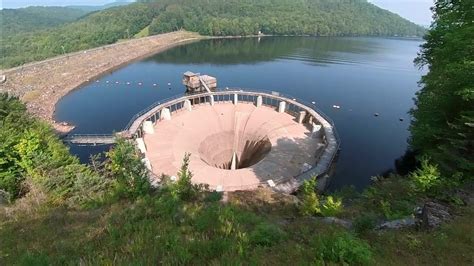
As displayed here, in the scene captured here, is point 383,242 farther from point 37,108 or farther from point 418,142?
point 37,108

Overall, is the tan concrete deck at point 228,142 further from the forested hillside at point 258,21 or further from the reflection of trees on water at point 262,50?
the forested hillside at point 258,21

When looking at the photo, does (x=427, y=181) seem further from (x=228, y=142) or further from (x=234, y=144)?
(x=228, y=142)

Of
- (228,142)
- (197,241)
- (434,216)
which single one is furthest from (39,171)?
(228,142)

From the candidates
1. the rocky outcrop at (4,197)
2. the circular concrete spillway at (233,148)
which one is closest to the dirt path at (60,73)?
the circular concrete spillway at (233,148)

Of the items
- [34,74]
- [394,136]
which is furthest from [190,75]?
[34,74]

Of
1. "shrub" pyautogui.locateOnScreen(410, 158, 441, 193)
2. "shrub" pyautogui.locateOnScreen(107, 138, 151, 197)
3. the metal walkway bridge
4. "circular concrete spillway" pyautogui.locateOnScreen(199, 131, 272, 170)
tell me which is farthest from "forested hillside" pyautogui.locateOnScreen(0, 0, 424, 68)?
"shrub" pyautogui.locateOnScreen(410, 158, 441, 193)

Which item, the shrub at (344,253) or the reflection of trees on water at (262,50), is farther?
the reflection of trees on water at (262,50)

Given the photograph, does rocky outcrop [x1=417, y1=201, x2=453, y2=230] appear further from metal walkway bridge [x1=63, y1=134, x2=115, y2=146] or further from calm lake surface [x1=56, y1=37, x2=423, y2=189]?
metal walkway bridge [x1=63, y1=134, x2=115, y2=146]
